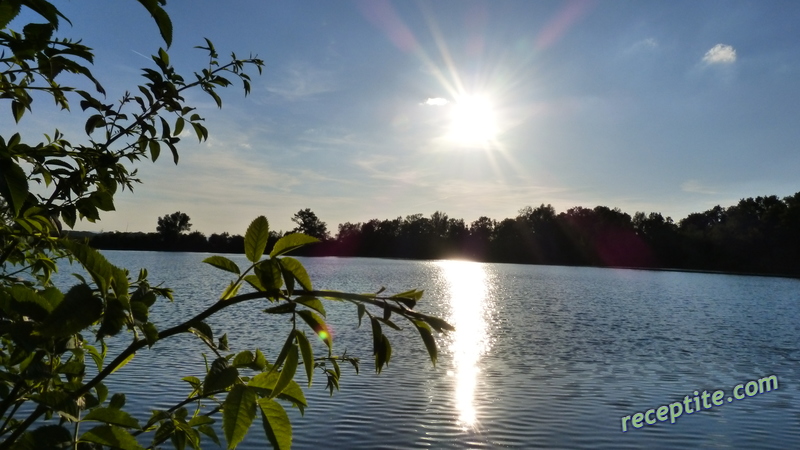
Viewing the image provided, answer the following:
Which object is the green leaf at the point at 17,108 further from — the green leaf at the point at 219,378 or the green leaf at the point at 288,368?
the green leaf at the point at 288,368

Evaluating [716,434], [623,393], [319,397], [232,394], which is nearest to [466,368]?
[623,393]

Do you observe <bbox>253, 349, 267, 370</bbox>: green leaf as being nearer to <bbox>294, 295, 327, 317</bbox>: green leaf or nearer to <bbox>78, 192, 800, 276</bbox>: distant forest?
<bbox>294, 295, 327, 317</bbox>: green leaf

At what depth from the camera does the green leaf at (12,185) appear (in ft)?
2.84

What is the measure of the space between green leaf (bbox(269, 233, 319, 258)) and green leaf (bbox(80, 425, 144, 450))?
0.40m

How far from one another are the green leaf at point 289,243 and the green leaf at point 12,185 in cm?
38

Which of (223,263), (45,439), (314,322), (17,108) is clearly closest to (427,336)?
(314,322)

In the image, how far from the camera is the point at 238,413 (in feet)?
2.85

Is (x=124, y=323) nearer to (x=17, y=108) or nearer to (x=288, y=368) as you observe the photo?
(x=288, y=368)

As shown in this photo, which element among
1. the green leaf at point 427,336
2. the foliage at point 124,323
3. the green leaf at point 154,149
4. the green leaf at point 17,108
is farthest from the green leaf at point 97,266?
the green leaf at point 154,149

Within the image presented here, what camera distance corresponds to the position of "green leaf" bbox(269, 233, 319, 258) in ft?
2.90

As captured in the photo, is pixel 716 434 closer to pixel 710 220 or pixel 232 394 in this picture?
pixel 232 394

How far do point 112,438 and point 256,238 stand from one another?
410mm

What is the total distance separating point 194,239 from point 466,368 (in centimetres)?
12203

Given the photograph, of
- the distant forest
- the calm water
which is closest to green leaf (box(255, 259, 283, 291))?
the calm water
